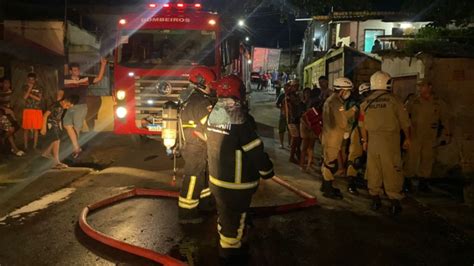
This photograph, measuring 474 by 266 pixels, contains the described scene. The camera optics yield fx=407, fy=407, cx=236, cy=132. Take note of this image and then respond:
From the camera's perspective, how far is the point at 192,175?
495cm

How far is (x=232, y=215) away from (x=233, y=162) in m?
0.49

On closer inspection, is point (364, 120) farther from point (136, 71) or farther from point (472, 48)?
point (136, 71)

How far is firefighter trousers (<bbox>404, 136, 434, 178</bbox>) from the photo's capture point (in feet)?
22.4

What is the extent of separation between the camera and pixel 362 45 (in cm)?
2159

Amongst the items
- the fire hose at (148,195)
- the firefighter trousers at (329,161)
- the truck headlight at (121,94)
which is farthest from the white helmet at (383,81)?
the truck headlight at (121,94)

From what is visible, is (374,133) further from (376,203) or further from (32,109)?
(32,109)

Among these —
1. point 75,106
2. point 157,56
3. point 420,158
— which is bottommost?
point 420,158

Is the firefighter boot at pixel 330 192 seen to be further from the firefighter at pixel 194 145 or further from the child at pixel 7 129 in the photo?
the child at pixel 7 129

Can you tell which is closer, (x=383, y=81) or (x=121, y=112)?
(x=383, y=81)

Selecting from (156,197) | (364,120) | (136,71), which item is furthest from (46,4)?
(364,120)

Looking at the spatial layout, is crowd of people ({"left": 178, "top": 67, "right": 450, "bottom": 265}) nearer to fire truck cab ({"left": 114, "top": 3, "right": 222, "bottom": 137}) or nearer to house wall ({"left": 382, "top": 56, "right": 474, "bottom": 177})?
house wall ({"left": 382, "top": 56, "right": 474, "bottom": 177})

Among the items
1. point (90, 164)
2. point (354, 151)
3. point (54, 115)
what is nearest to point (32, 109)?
point (54, 115)

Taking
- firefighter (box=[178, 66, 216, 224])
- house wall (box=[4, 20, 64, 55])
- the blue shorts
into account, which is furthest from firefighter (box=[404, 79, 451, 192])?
house wall (box=[4, 20, 64, 55])

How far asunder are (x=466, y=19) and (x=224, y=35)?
17.6ft
